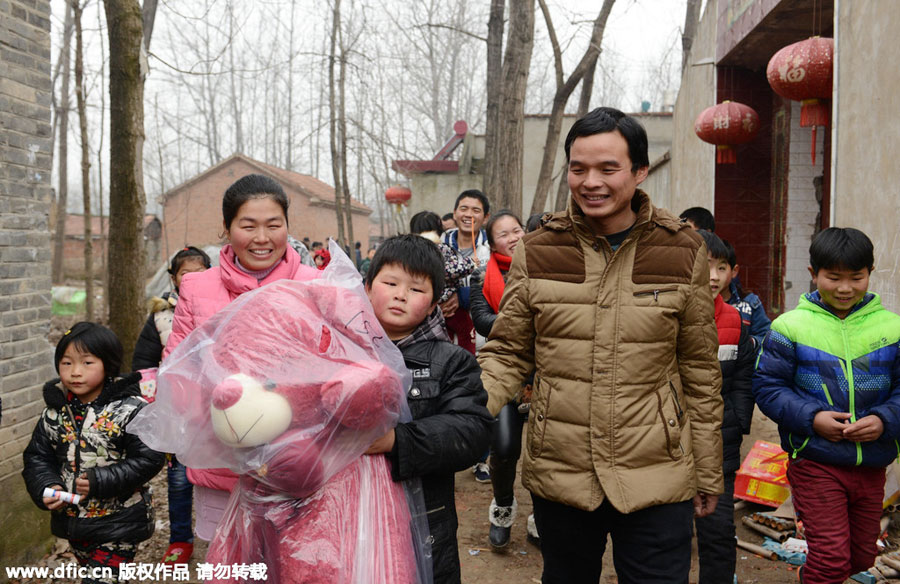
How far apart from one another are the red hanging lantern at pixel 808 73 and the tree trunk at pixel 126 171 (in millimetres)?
4834

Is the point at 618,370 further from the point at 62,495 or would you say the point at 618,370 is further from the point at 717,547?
the point at 62,495

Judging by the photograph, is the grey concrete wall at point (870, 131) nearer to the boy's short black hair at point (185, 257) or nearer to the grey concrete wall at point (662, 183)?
the boy's short black hair at point (185, 257)

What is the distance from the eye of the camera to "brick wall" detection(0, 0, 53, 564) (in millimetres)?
4227

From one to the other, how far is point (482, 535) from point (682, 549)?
98.1 inches

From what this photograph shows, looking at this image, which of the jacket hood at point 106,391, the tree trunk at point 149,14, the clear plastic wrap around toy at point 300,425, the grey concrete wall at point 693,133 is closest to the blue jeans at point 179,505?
the jacket hood at point 106,391

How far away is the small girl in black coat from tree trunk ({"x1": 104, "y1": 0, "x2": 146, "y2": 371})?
2929 millimetres

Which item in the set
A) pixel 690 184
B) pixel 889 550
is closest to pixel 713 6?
pixel 690 184

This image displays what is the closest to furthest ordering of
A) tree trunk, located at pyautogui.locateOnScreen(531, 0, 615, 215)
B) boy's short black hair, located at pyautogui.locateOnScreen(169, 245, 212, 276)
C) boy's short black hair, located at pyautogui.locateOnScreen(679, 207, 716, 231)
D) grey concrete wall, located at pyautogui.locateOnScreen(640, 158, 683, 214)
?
boy's short black hair, located at pyautogui.locateOnScreen(169, 245, 212, 276), boy's short black hair, located at pyautogui.locateOnScreen(679, 207, 716, 231), tree trunk, located at pyautogui.locateOnScreen(531, 0, 615, 215), grey concrete wall, located at pyautogui.locateOnScreen(640, 158, 683, 214)

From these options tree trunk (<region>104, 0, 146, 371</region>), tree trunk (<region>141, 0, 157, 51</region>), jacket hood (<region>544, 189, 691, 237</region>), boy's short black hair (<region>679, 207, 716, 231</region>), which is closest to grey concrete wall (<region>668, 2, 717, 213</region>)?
boy's short black hair (<region>679, 207, 716, 231</region>)

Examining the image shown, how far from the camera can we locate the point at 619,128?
2195 millimetres

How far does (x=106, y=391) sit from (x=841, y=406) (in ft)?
10.3

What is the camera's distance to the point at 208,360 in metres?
1.72

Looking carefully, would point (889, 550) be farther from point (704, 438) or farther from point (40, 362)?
point (40, 362)

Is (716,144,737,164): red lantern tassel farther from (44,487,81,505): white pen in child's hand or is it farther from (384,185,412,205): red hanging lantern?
(384,185,412,205): red hanging lantern
